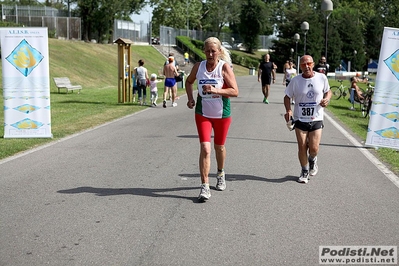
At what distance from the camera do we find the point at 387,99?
1166cm

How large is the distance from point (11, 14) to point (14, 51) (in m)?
42.4

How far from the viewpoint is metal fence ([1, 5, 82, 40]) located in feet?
165

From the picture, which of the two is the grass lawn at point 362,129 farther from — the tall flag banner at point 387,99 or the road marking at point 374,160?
the tall flag banner at point 387,99

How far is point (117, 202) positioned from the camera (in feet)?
22.6

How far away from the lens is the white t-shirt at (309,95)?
8234mm

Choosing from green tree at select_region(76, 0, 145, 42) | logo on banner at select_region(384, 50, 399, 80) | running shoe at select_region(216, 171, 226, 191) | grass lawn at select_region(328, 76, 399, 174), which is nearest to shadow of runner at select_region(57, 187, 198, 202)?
running shoe at select_region(216, 171, 226, 191)

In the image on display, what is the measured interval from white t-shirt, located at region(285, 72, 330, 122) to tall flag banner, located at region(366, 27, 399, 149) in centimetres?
378

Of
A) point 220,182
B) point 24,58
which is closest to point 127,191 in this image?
point 220,182

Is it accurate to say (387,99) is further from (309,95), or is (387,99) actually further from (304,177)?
(304,177)

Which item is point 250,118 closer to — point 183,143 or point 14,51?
point 183,143

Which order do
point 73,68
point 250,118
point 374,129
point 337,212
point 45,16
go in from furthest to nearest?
1. point 45,16
2. point 73,68
3. point 250,118
4. point 374,129
5. point 337,212

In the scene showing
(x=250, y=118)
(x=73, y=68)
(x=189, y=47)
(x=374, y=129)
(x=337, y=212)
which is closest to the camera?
(x=337, y=212)

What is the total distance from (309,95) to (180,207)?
273 cm

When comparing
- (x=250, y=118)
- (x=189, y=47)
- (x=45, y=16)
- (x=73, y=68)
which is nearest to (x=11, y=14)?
(x=45, y=16)
